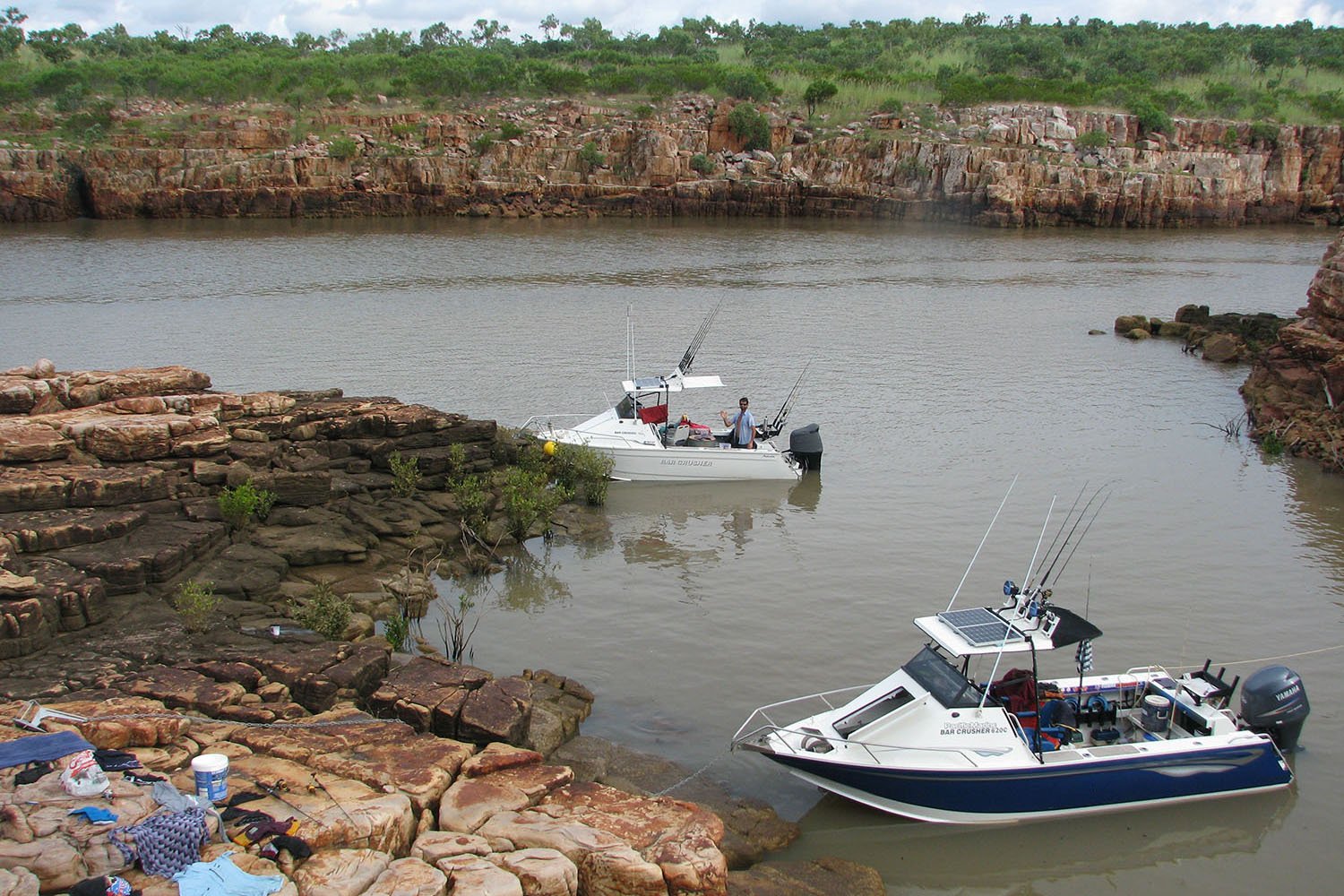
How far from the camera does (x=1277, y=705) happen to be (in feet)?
36.6

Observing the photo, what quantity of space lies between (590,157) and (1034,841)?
68354 millimetres

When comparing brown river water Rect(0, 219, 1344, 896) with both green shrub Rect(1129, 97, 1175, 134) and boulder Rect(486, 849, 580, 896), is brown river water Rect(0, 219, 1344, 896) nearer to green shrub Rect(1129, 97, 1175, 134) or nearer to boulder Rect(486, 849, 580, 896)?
boulder Rect(486, 849, 580, 896)

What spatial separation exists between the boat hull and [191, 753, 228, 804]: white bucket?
4969mm

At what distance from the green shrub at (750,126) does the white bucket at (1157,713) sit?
71.8 m

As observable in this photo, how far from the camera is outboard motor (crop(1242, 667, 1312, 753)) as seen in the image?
11.1 meters

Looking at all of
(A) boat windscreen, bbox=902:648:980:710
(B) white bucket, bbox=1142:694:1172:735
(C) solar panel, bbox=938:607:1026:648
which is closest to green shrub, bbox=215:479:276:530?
(A) boat windscreen, bbox=902:648:980:710

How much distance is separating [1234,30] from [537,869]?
15505cm

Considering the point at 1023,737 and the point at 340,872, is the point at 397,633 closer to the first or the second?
the point at 340,872

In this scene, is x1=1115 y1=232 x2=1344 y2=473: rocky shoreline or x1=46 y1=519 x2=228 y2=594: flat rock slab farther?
x1=1115 y1=232 x2=1344 y2=473: rocky shoreline

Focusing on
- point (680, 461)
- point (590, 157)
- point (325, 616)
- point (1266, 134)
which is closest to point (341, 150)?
point (590, 157)

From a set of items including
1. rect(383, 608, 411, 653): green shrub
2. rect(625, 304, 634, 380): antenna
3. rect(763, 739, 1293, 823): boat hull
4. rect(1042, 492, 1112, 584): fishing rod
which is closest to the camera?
rect(763, 739, 1293, 823): boat hull

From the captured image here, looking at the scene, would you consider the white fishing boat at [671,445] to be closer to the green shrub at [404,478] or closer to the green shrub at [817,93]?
the green shrub at [404,478]

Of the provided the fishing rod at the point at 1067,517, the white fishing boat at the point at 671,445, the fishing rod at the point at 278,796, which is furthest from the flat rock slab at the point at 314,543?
the fishing rod at the point at 1067,517

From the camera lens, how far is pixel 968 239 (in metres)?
63.9
